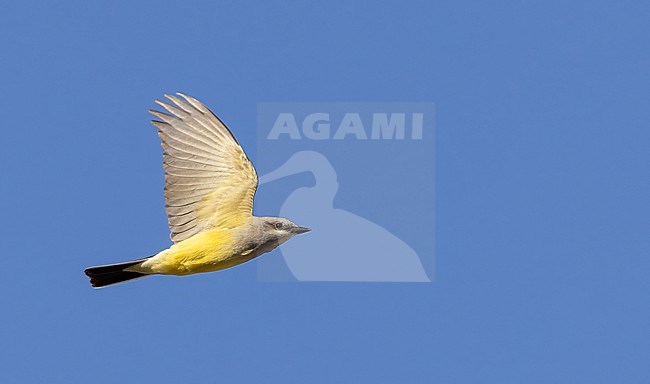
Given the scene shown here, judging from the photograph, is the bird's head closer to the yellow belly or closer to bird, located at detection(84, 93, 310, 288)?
bird, located at detection(84, 93, 310, 288)

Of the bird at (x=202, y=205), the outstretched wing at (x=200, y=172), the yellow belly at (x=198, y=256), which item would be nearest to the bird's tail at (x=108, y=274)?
the bird at (x=202, y=205)

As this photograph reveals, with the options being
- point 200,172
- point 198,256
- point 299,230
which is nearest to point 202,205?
point 200,172

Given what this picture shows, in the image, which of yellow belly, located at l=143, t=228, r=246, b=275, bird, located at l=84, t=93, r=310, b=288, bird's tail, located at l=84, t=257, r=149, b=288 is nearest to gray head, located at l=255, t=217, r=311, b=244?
bird, located at l=84, t=93, r=310, b=288

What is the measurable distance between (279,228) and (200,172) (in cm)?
94

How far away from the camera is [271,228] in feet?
37.7

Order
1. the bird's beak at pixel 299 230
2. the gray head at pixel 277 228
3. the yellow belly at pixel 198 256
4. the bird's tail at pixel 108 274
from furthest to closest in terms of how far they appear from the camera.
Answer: the bird's tail at pixel 108 274, the bird's beak at pixel 299 230, the gray head at pixel 277 228, the yellow belly at pixel 198 256

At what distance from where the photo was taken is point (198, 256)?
37.2ft

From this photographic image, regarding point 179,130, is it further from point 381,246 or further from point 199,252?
point 381,246

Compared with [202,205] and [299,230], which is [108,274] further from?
[299,230]

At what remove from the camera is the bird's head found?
1147 centimetres

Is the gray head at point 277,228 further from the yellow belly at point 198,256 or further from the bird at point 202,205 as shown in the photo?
the yellow belly at point 198,256

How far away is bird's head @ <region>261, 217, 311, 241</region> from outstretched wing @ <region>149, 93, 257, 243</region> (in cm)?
25

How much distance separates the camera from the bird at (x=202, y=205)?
11398mm

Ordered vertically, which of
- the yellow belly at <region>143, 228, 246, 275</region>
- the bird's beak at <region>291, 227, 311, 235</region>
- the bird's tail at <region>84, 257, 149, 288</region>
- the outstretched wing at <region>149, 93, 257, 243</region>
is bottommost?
the bird's tail at <region>84, 257, 149, 288</region>
